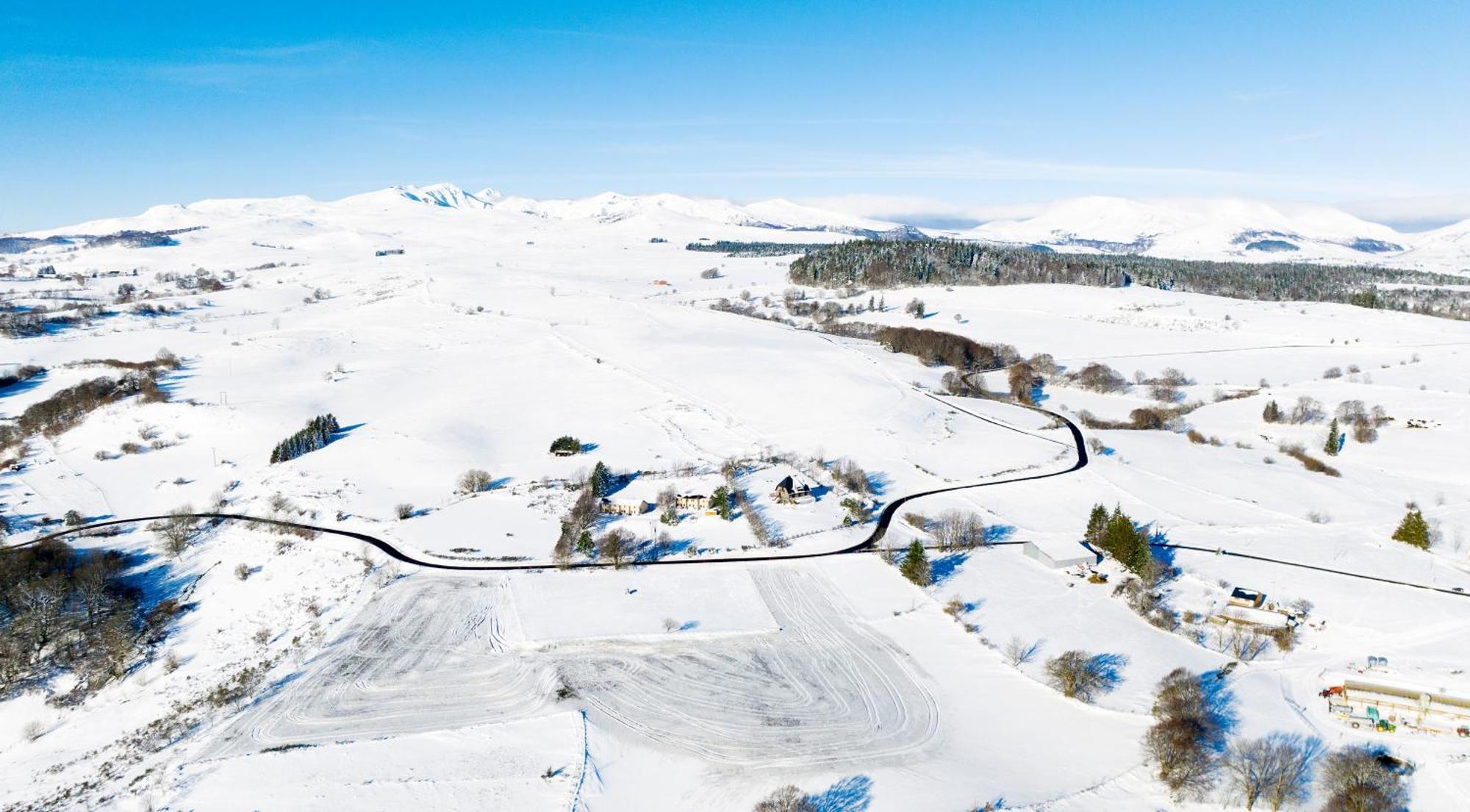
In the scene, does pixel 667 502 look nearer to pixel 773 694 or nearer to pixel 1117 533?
pixel 773 694

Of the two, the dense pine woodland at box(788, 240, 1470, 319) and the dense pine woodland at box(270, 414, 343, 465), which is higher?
the dense pine woodland at box(788, 240, 1470, 319)

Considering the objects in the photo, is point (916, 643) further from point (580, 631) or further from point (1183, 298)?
point (1183, 298)

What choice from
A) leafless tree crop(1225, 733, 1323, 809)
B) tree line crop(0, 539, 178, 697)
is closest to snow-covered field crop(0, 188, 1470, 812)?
tree line crop(0, 539, 178, 697)

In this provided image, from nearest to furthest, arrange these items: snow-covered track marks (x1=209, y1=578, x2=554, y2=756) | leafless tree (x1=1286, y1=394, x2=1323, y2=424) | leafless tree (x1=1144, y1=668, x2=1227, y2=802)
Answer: leafless tree (x1=1144, y1=668, x2=1227, y2=802) < snow-covered track marks (x1=209, y1=578, x2=554, y2=756) < leafless tree (x1=1286, y1=394, x2=1323, y2=424)

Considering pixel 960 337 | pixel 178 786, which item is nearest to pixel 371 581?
pixel 178 786

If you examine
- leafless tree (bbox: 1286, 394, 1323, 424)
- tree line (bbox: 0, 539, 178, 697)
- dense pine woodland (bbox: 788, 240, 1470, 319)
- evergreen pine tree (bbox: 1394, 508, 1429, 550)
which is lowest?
tree line (bbox: 0, 539, 178, 697)

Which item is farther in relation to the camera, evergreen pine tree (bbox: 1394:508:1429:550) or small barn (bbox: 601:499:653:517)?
small barn (bbox: 601:499:653:517)

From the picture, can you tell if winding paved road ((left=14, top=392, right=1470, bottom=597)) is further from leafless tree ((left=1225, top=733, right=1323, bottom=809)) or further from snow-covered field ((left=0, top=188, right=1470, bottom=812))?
leafless tree ((left=1225, top=733, right=1323, bottom=809))
